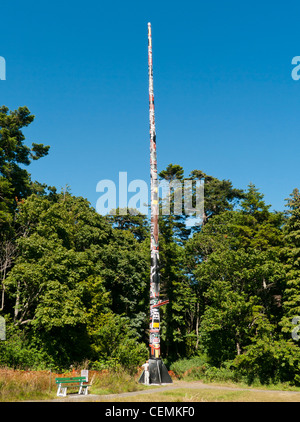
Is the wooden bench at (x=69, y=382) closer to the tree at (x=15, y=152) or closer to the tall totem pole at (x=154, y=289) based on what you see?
the tall totem pole at (x=154, y=289)

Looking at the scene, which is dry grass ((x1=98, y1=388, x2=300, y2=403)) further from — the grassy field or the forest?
the forest

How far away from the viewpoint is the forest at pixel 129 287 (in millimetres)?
22500

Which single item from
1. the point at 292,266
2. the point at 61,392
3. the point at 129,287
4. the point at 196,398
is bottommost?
the point at 61,392

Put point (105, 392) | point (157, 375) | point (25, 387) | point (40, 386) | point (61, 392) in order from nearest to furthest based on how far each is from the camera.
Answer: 1. point (25, 387)
2. point (40, 386)
3. point (61, 392)
4. point (105, 392)
5. point (157, 375)

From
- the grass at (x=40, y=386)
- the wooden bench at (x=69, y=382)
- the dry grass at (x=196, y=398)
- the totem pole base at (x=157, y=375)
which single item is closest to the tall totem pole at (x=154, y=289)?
the totem pole base at (x=157, y=375)

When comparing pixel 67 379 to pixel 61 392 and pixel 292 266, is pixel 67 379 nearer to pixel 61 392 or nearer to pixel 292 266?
pixel 61 392

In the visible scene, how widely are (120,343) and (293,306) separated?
12.5m

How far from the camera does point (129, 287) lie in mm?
33312

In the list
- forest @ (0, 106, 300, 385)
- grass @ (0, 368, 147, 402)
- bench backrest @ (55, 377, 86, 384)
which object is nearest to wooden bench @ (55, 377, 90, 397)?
bench backrest @ (55, 377, 86, 384)

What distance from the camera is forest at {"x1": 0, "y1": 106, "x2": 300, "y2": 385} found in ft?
73.8

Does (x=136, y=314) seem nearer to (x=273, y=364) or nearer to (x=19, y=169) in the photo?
(x=273, y=364)

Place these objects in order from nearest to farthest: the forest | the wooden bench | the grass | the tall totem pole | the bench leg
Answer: the grass
the bench leg
the wooden bench
the tall totem pole
the forest

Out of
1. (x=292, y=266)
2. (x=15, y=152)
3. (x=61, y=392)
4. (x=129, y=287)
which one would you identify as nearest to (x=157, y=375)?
(x=61, y=392)
